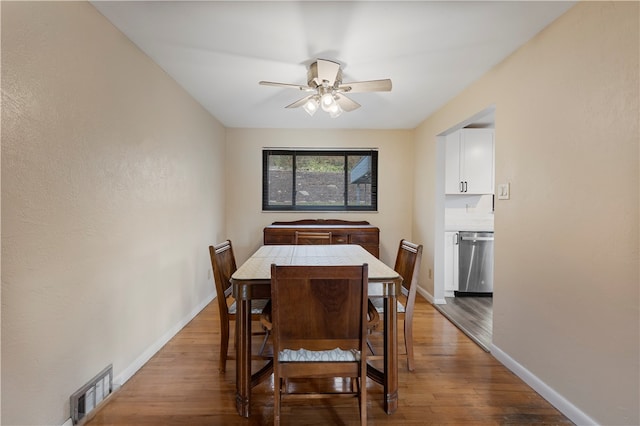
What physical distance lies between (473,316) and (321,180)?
2.60 metres

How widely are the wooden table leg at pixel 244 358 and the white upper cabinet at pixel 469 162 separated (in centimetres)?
321

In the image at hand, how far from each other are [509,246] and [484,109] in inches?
46.6

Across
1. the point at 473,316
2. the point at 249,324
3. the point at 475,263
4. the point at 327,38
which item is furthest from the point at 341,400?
the point at 475,263

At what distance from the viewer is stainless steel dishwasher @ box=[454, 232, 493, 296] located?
144 inches

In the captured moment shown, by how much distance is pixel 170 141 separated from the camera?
2.58 metres

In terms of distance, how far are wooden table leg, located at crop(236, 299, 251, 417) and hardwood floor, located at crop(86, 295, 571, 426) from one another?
87mm

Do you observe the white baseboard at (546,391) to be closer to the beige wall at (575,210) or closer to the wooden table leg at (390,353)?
the beige wall at (575,210)

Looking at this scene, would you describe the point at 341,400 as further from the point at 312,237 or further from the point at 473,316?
the point at 473,316

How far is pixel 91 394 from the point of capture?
5.35 ft

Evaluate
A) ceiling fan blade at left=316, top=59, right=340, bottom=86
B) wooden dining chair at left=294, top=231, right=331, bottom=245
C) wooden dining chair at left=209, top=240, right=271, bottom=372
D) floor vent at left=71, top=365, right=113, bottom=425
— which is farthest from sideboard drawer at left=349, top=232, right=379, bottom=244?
floor vent at left=71, top=365, right=113, bottom=425

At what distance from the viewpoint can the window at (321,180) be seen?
436cm

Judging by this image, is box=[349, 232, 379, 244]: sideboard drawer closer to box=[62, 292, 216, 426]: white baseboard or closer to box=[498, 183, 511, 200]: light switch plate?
box=[498, 183, 511, 200]: light switch plate

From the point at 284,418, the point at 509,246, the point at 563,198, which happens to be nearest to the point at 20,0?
the point at 284,418

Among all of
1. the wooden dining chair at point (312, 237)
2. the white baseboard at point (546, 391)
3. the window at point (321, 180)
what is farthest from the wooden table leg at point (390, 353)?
the window at point (321, 180)
